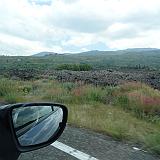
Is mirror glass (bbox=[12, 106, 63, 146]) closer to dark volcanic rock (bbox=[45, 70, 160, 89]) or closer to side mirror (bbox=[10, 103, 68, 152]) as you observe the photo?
side mirror (bbox=[10, 103, 68, 152])

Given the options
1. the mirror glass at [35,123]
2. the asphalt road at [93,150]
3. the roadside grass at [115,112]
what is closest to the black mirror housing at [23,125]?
the mirror glass at [35,123]

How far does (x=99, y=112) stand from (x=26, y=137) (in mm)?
7115

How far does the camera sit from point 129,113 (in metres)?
9.89

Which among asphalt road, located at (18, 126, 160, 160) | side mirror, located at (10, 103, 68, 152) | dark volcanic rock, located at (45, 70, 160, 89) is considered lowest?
dark volcanic rock, located at (45, 70, 160, 89)

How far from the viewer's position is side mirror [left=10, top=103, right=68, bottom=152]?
6.60 ft

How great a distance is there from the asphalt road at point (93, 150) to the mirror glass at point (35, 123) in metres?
2.36

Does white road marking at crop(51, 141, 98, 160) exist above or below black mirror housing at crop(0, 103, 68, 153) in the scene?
below

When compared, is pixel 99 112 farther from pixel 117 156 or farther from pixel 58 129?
pixel 58 129

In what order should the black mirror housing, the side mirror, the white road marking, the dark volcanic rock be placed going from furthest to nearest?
the dark volcanic rock < the white road marking < the side mirror < the black mirror housing

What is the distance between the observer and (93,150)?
5340 mm

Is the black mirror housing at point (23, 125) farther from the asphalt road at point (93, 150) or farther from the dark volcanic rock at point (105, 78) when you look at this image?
the dark volcanic rock at point (105, 78)

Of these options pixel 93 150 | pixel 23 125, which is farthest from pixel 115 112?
pixel 23 125

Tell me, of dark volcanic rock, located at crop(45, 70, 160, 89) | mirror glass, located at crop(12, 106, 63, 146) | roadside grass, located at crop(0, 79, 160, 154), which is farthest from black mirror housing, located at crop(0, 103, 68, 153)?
dark volcanic rock, located at crop(45, 70, 160, 89)

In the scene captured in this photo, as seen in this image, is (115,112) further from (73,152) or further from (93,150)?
(73,152)
